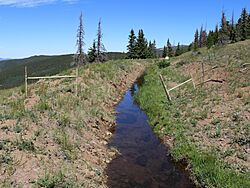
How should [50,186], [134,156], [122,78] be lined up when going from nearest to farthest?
[50,186] < [134,156] < [122,78]

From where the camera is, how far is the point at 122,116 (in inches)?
890

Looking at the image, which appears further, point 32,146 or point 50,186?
point 32,146

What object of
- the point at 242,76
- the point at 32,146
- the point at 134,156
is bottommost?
the point at 134,156

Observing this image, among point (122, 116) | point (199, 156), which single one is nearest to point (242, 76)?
point (122, 116)

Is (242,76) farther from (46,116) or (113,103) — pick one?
(46,116)

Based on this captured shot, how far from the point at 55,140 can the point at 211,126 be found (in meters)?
8.20

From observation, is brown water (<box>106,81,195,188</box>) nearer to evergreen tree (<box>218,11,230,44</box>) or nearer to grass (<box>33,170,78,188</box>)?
grass (<box>33,170,78,188</box>)

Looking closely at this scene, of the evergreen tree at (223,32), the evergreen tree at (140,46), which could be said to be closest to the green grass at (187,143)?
the evergreen tree at (140,46)

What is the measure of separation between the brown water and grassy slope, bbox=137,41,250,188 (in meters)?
0.60

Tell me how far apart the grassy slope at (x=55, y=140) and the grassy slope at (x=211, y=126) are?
376 centimetres

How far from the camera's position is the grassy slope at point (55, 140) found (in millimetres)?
10078

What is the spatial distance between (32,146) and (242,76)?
18640mm

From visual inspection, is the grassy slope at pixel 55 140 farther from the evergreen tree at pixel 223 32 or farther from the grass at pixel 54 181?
the evergreen tree at pixel 223 32

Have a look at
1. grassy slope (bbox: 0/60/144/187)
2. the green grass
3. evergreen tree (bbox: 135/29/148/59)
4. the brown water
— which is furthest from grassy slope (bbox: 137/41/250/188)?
evergreen tree (bbox: 135/29/148/59)
